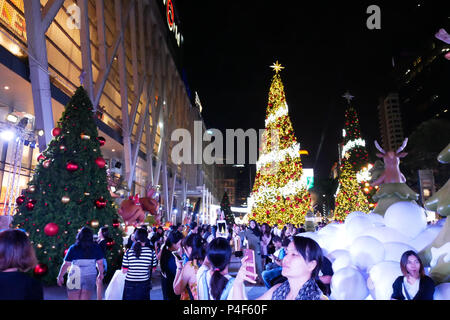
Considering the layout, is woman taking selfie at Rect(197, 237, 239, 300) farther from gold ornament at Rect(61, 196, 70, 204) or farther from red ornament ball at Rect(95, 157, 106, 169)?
red ornament ball at Rect(95, 157, 106, 169)

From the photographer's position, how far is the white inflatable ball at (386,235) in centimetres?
463

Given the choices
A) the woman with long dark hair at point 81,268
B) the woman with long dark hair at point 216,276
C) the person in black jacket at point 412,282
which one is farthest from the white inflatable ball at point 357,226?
the woman with long dark hair at point 81,268

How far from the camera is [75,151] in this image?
357 inches

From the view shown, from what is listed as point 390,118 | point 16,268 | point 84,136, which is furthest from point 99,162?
point 390,118

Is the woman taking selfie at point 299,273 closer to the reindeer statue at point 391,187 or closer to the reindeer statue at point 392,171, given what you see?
the reindeer statue at point 391,187

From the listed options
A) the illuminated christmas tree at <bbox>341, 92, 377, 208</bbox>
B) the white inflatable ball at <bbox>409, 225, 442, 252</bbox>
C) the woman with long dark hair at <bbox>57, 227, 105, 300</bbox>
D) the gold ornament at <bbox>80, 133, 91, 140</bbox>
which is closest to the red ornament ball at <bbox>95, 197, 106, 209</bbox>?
the gold ornament at <bbox>80, 133, 91, 140</bbox>

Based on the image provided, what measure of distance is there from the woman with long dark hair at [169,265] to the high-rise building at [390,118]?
4684 inches

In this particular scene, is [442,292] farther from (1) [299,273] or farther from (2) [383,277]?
(1) [299,273]

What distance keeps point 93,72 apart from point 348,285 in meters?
25.5

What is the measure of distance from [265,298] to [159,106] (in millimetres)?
32914

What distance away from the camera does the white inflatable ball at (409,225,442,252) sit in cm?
457

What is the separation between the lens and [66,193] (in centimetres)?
867

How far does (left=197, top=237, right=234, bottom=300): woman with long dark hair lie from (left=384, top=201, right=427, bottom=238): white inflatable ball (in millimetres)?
3127
